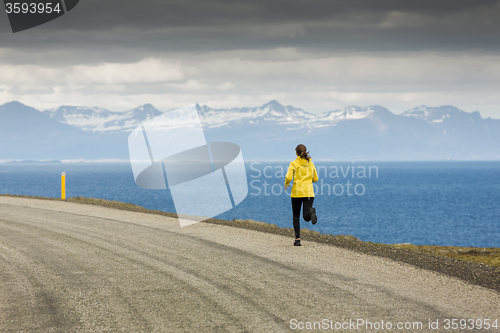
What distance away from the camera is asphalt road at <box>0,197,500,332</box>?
564 cm

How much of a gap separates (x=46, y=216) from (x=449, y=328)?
14090mm

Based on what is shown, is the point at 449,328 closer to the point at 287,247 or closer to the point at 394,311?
the point at 394,311

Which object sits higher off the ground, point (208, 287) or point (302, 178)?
point (302, 178)

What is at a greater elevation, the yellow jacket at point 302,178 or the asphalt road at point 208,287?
the yellow jacket at point 302,178

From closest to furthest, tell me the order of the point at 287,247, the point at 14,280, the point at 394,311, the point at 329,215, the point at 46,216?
the point at 394,311 < the point at 14,280 < the point at 287,247 < the point at 46,216 < the point at 329,215

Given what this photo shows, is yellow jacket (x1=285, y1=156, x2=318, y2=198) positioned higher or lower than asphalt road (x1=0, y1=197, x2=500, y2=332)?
higher

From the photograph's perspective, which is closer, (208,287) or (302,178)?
(208,287)

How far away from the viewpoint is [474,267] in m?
9.00

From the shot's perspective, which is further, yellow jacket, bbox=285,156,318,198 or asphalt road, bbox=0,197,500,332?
yellow jacket, bbox=285,156,318,198

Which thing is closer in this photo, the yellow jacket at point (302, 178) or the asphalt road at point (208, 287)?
the asphalt road at point (208, 287)

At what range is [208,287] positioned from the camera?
708cm

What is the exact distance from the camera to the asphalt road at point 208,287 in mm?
5637

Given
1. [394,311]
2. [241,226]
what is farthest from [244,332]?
[241,226]

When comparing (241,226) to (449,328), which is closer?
(449,328)
